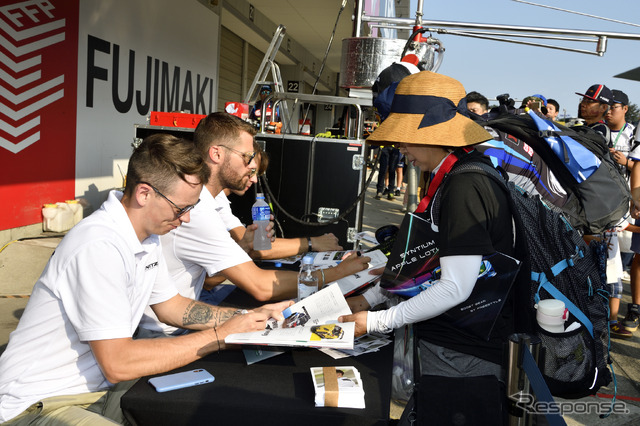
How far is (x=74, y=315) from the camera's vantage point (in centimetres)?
181

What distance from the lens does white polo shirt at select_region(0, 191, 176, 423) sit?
5.91ft

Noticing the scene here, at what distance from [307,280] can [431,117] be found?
1132 mm

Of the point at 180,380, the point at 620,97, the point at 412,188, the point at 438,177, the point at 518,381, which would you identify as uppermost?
the point at 620,97

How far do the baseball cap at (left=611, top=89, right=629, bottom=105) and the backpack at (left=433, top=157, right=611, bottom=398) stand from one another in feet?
13.2

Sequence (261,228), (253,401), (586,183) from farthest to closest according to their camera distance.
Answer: (261,228) < (586,183) < (253,401)

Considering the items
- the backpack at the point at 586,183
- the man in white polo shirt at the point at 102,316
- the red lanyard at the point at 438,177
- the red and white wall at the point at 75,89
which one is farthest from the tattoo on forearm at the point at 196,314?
the red and white wall at the point at 75,89

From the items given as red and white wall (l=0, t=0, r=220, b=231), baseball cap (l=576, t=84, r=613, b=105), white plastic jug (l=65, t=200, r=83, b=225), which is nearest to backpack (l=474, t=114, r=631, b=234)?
baseball cap (l=576, t=84, r=613, b=105)

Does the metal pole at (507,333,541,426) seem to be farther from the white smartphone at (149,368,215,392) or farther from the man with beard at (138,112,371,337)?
the man with beard at (138,112,371,337)

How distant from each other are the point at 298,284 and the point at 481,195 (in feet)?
3.92

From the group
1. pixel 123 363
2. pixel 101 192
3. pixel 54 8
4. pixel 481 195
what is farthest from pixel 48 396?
pixel 101 192

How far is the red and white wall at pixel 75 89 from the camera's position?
6.14m

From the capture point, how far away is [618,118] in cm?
544

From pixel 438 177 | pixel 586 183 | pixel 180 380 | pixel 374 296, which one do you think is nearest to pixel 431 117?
pixel 438 177

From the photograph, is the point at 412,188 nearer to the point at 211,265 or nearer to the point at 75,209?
the point at 211,265
